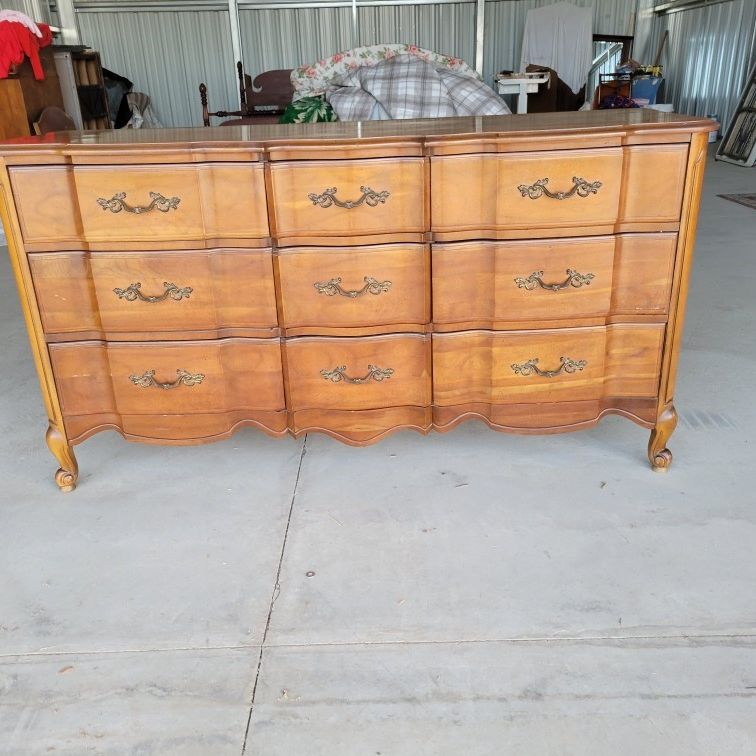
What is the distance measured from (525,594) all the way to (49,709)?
0.98 meters

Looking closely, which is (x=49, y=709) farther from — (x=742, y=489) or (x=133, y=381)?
(x=742, y=489)

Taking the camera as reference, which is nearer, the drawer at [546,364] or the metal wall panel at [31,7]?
the drawer at [546,364]

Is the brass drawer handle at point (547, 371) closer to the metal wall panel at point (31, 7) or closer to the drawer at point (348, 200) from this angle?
the drawer at point (348, 200)

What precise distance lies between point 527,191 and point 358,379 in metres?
0.65

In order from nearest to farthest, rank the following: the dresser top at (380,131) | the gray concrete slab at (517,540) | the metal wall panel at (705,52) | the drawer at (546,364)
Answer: the gray concrete slab at (517,540) < the dresser top at (380,131) < the drawer at (546,364) < the metal wall panel at (705,52)

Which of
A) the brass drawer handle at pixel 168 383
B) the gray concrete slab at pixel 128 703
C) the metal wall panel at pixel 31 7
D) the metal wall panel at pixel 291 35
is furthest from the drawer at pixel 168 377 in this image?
the metal wall panel at pixel 291 35

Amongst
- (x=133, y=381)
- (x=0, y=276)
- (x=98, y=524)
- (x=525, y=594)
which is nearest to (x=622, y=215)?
(x=525, y=594)

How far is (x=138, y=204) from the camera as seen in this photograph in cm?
172

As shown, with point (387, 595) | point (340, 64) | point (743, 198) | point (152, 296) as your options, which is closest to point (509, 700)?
point (387, 595)

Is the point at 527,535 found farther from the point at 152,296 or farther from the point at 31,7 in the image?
the point at 31,7

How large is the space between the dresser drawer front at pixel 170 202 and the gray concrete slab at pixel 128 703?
3.20 feet


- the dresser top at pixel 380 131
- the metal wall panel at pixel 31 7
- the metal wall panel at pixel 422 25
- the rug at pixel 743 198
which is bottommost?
the rug at pixel 743 198

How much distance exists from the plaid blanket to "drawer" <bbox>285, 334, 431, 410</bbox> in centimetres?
440

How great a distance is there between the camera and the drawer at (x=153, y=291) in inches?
69.8
